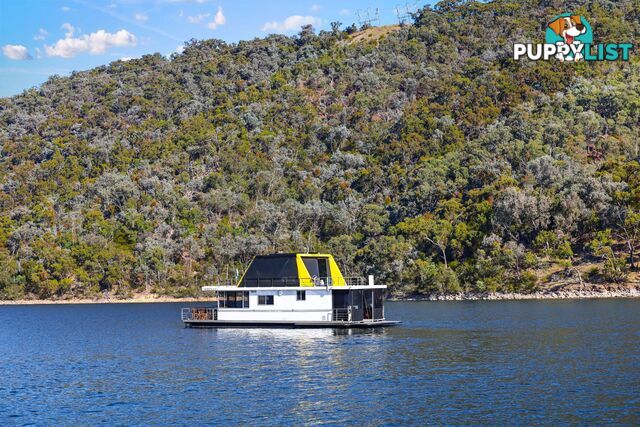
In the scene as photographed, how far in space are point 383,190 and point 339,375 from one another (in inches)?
4661

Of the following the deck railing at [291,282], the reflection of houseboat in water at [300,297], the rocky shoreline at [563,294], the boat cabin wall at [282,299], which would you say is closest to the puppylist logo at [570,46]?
the rocky shoreline at [563,294]

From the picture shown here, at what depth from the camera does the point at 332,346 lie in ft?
180

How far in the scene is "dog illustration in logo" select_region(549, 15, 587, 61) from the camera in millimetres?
179750

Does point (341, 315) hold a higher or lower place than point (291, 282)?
lower

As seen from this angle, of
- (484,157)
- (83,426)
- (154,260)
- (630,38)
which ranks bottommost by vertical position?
(83,426)

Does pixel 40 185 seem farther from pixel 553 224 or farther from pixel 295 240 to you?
pixel 553 224

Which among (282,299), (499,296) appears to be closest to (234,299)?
(282,299)

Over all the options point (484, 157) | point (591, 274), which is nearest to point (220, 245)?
point (484, 157)

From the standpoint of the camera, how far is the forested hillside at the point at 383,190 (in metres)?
114

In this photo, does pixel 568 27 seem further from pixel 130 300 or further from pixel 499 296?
pixel 130 300

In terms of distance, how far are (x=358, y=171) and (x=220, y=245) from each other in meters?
43.4

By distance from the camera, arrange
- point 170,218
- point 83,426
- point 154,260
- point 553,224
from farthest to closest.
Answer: point 170,218 < point 154,260 < point 553,224 < point 83,426

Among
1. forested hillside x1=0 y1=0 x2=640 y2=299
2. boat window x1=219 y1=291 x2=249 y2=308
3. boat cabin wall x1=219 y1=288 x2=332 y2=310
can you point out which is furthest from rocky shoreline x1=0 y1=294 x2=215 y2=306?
boat cabin wall x1=219 y1=288 x2=332 y2=310

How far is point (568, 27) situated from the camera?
184375mm
